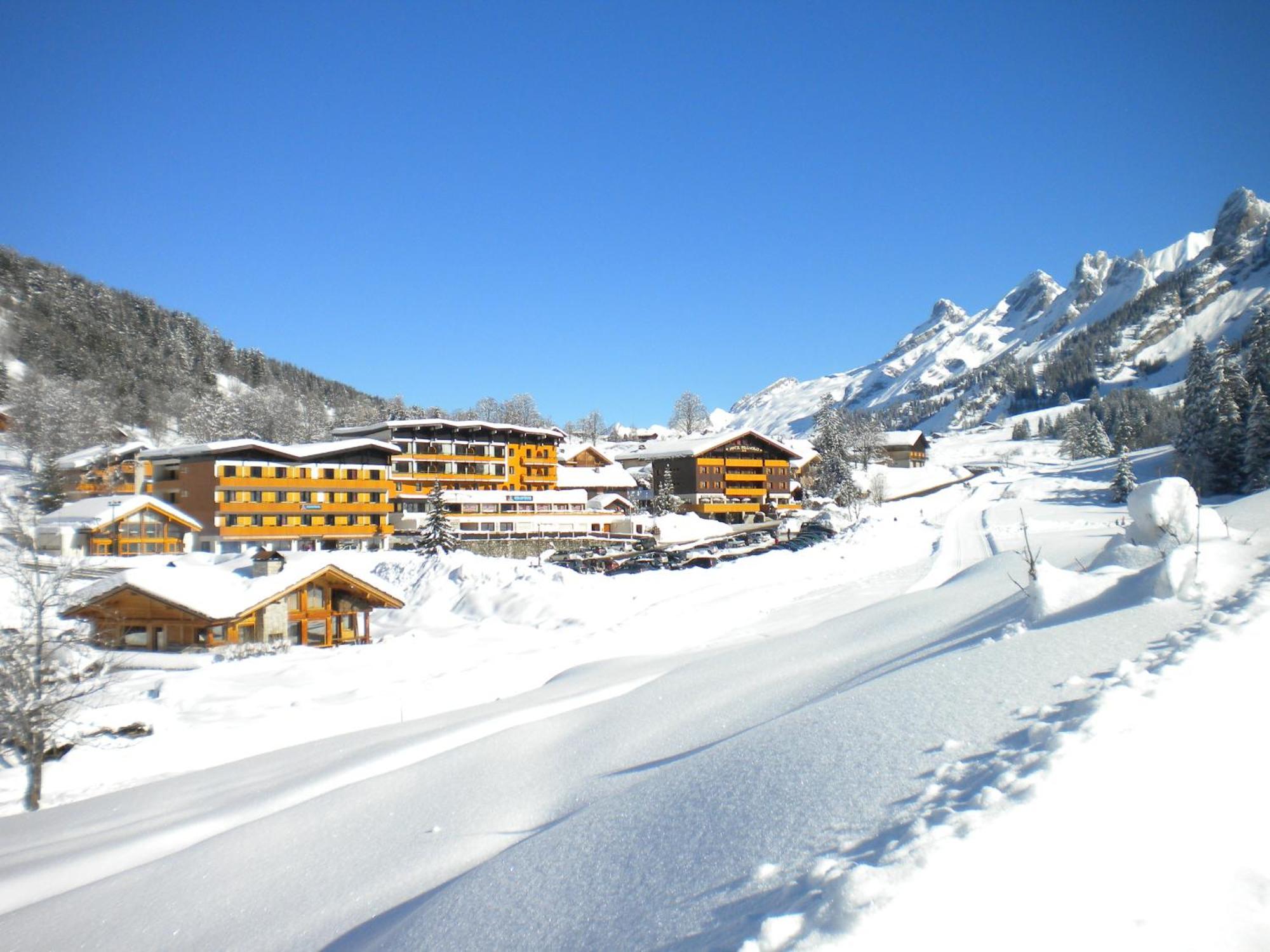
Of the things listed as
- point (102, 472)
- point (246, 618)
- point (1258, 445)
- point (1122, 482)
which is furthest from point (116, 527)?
point (1258, 445)

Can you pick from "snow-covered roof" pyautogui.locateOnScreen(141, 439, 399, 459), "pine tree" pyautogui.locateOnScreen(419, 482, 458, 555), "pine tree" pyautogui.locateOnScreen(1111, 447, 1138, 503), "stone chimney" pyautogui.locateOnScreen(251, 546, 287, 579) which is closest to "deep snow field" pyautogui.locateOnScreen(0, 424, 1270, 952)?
"stone chimney" pyautogui.locateOnScreen(251, 546, 287, 579)

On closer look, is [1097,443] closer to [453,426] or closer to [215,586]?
[453,426]

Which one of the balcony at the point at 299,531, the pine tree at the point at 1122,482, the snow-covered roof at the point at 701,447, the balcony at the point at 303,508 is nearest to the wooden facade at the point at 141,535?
the balcony at the point at 299,531

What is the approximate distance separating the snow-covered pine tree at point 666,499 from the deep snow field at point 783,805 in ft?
189

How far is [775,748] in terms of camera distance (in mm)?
6828

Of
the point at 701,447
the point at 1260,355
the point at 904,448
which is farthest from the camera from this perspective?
the point at 904,448

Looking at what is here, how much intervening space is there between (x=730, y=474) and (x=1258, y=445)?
143 feet

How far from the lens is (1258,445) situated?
171 feet

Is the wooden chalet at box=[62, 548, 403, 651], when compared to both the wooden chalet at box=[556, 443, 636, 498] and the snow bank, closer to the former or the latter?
the snow bank

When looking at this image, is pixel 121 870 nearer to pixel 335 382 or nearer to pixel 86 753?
pixel 86 753

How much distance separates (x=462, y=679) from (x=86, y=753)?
366 inches

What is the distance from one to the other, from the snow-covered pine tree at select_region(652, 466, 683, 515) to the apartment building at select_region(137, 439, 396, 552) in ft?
90.4

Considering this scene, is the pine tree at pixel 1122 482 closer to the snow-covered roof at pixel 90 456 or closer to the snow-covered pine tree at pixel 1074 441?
the snow-covered pine tree at pixel 1074 441

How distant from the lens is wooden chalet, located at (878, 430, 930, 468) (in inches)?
5217
